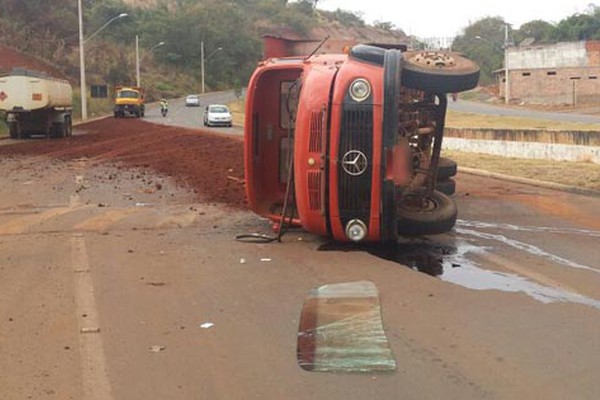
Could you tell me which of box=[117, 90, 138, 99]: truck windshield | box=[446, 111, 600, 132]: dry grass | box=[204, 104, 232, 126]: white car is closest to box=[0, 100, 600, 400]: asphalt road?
box=[446, 111, 600, 132]: dry grass

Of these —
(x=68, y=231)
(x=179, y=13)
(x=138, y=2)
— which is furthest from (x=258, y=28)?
(x=68, y=231)

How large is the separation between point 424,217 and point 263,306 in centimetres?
344

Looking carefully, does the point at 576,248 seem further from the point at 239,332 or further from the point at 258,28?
the point at 258,28

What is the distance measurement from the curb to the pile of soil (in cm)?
569

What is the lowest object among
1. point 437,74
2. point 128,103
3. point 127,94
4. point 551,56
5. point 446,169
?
point 446,169

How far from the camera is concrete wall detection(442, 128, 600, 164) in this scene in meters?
23.2

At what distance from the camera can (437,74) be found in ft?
28.7

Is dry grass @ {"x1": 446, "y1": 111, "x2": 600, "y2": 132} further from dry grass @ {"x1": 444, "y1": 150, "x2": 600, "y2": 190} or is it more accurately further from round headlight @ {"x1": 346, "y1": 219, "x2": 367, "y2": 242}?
round headlight @ {"x1": 346, "y1": 219, "x2": 367, "y2": 242}

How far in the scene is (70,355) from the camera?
5371 mm

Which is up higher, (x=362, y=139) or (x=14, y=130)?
(x=362, y=139)

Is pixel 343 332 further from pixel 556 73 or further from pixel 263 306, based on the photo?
pixel 556 73

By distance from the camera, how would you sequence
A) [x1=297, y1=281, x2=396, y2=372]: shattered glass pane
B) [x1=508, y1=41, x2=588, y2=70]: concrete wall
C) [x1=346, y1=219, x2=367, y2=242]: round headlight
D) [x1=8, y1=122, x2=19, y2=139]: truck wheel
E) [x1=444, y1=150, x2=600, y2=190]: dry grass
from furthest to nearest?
1. [x1=508, y1=41, x2=588, y2=70]: concrete wall
2. [x1=8, y1=122, x2=19, y2=139]: truck wheel
3. [x1=444, y1=150, x2=600, y2=190]: dry grass
4. [x1=346, y1=219, x2=367, y2=242]: round headlight
5. [x1=297, y1=281, x2=396, y2=372]: shattered glass pane

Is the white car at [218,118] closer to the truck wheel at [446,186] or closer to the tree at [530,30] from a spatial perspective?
the truck wheel at [446,186]

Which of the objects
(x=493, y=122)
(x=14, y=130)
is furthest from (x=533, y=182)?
(x=493, y=122)
